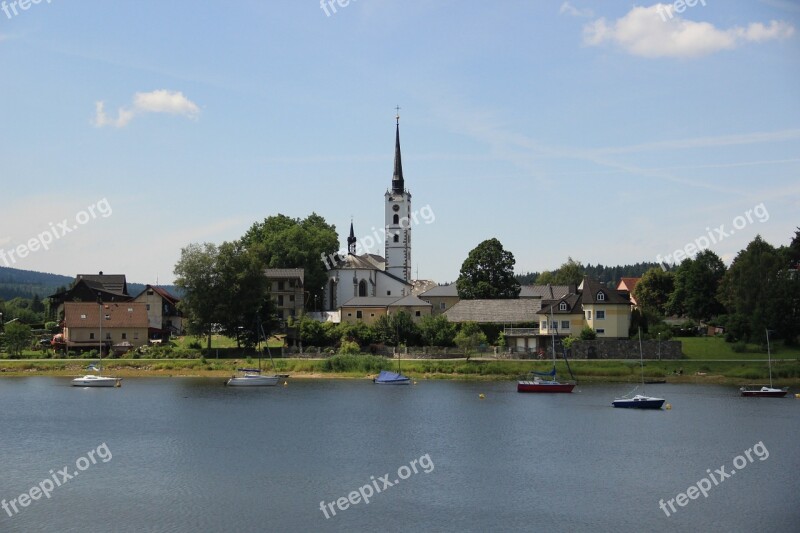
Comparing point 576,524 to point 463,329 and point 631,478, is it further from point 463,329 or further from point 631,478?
point 463,329

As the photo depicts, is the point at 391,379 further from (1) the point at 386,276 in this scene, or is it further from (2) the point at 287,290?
(1) the point at 386,276

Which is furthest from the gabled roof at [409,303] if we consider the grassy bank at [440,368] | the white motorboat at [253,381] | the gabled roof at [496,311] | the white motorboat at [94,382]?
the white motorboat at [94,382]

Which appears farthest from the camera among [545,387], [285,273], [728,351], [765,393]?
[285,273]

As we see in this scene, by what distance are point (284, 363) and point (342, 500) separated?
5369 cm

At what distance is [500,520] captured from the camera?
35.4 m

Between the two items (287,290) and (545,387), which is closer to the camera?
(545,387)

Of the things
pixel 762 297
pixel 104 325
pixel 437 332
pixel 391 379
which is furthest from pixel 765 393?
pixel 104 325

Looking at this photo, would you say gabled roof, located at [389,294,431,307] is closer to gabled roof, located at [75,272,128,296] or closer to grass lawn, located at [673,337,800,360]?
grass lawn, located at [673,337,800,360]

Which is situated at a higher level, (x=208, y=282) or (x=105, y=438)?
(x=208, y=282)

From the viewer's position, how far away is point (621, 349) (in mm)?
90250

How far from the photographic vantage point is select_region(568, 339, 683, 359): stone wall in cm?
8931

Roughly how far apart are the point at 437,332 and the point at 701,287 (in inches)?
1678

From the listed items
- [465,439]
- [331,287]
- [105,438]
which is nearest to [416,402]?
[465,439]

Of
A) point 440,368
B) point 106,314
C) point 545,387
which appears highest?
point 106,314
